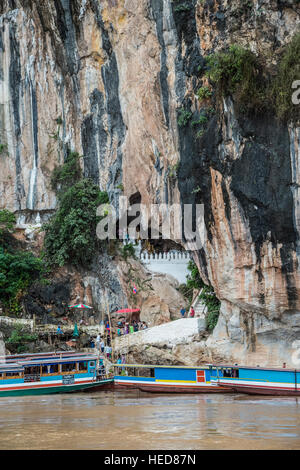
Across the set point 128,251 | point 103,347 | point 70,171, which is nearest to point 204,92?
point 103,347

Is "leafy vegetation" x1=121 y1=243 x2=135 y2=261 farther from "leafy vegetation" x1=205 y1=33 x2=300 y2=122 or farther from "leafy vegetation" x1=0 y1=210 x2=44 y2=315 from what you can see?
"leafy vegetation" x1=205 y1=33 x2=300 y2=122

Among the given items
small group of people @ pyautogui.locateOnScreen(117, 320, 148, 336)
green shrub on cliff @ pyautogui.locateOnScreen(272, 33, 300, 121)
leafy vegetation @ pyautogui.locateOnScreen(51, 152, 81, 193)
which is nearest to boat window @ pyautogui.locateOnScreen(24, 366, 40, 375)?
small group of people @ pyautogui.locateOnScreen(117, 320, 148, 336)

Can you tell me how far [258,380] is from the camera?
54.3 feet

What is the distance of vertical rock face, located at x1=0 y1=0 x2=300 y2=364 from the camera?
16938 mm

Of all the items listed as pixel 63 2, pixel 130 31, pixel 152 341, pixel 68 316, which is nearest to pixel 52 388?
pixel 152 341

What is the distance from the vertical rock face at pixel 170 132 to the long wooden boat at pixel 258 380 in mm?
1087

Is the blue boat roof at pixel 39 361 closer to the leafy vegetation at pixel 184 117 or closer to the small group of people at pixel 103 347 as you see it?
the small group of people at pixel 103 347

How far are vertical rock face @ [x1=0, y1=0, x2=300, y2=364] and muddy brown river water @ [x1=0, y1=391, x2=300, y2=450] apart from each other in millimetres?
3287

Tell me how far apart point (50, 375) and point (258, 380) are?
21.0 ft

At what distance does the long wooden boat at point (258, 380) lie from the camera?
52.8ft

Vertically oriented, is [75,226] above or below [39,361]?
above

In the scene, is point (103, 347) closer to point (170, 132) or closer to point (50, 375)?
point (50, 375)

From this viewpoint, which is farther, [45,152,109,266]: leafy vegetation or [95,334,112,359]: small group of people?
[45,152,109,266]: leafy vegetation
